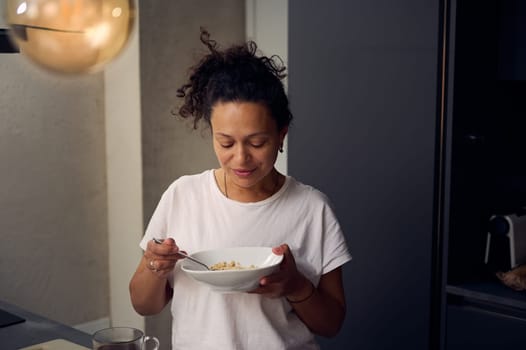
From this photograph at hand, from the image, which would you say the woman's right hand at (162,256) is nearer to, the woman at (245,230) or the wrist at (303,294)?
the woman at (245,230)

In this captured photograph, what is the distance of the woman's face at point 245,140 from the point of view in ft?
4.86

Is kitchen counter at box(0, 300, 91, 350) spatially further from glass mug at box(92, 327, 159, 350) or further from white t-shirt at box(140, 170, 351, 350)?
glass mug at box(92, 327, 159, 350)

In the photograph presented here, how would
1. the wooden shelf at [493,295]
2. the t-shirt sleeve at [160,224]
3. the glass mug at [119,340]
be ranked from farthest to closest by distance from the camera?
the wooden shelf at [493,295] < the t-shirt sleeve at [160,224] < the glass mug at [119,340]

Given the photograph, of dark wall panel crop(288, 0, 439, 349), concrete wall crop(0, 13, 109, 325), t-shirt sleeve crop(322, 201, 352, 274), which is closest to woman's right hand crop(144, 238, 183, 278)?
A: t-shirt sleeve crop(322, 201, 352, 274)

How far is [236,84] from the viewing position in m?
1.52

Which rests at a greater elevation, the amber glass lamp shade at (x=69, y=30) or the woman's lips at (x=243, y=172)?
the amber glass lamp shade at (x=69, y=30)

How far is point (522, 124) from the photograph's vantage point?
2.45 metres

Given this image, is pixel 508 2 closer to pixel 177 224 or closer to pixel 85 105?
pixel 177 224

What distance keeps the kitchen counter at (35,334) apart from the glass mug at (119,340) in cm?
32

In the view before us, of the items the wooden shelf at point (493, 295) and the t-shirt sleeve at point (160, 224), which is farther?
the wooden shelf at point (493, 295)

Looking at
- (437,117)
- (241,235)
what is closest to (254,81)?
(241,235)

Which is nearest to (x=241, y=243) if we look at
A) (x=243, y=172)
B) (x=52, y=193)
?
(x=243, y=172)

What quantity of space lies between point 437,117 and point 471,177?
0.24 metres

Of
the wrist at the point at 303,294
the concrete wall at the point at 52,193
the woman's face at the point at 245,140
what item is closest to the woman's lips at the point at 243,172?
the woman's face at the point at 245,140
